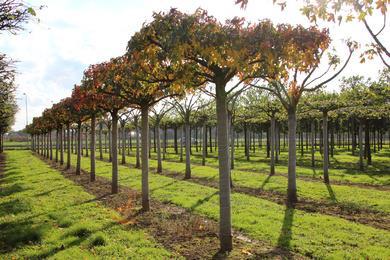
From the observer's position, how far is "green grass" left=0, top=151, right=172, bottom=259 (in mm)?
7531

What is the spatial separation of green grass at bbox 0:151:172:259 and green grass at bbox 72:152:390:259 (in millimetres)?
2690

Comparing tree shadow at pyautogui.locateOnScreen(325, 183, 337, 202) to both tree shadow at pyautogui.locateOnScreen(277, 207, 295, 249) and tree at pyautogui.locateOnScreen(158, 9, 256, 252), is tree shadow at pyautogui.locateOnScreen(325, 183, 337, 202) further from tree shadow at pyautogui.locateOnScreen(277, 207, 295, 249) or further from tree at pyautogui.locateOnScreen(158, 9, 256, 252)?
tree at pyautogui.locateOnScreen(158, 9, 256, 252)

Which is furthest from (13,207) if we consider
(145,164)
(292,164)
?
(292,164)

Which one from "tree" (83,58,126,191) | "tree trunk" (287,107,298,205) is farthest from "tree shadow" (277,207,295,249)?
"tree" (83,58,126,191)

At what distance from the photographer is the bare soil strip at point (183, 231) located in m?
7.58

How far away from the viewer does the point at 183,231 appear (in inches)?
364

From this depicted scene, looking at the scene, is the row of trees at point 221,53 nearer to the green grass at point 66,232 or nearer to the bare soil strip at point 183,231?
the bare soil strip at point 183,231

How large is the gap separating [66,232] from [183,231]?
115 inches

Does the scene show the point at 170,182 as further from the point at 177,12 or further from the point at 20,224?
the point at 177,12

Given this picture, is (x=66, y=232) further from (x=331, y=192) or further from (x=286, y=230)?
(x=331, y=192)

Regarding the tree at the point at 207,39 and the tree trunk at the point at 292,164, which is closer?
the tree at the point at 207,39

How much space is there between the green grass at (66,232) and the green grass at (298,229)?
8.83 feet

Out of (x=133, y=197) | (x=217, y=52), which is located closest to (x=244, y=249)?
(x=217, y=52)

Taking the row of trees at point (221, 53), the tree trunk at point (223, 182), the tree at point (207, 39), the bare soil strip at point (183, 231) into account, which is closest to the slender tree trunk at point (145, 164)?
the bare soil strip at point (183, 231)
